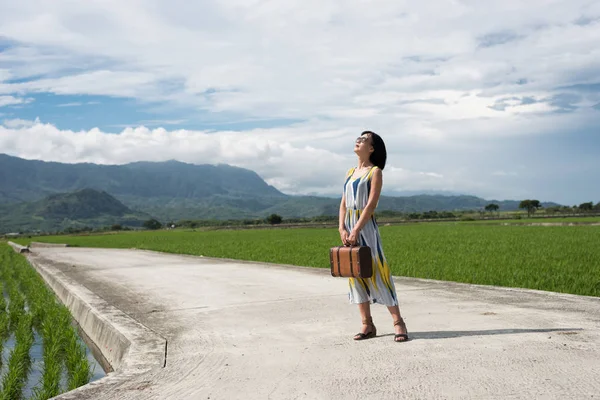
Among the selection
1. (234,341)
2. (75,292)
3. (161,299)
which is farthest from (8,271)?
(234,341)

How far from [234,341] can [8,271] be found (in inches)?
633

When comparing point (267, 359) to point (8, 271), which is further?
point (8, 271)

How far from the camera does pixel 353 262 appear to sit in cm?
548

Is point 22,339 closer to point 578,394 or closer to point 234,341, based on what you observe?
point 234,341

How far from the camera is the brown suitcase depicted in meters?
5.43

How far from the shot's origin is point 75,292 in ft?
33.4

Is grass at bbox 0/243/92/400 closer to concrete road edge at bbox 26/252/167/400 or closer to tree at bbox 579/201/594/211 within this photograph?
concrete road edge at bbox 26/252/167/400

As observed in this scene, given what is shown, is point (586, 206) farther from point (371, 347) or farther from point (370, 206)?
point (371, 347)

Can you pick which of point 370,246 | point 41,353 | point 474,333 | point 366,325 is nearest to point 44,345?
point 41,353

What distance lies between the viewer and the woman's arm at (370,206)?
18.0 ft

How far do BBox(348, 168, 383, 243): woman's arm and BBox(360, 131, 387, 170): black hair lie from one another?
183mm

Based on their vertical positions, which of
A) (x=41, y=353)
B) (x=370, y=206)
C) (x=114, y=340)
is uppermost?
(x=370, y=206)

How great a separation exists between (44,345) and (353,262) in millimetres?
4597

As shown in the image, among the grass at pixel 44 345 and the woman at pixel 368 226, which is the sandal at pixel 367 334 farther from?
the grass at pixel 44 345
